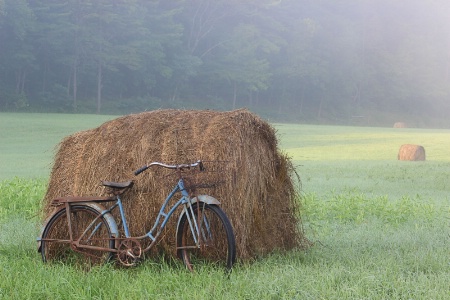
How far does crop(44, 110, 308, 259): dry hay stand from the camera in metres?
Result: 5.93

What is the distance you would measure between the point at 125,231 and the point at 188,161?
0.85 metres

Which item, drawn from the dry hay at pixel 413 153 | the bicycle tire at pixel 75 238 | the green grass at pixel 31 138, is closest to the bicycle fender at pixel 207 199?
the bicycle tire at pixel 75 238

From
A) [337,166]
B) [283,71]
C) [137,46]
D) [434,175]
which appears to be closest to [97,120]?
[137,46]

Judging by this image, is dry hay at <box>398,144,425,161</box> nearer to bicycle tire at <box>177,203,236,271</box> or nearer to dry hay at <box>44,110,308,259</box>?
dry hay at <box>44,110,308,259</box>

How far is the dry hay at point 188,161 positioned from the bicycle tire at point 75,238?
262 millimetres

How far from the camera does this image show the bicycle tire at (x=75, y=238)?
6.02 meters

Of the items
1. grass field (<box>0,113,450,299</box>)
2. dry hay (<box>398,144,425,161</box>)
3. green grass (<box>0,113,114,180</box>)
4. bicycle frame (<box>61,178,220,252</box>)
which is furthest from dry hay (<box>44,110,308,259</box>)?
dry hay (<box>398,144,425,161</box>)

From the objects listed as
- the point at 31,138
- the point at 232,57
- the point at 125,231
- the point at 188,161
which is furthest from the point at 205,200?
the point at 232,57

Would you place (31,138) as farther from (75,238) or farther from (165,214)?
(165,214)

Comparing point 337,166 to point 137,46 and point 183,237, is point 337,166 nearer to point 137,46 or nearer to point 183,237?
point 183,237

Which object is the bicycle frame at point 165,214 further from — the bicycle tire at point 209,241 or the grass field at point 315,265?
the grass field at point 315,265

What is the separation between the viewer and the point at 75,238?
20.4 ft

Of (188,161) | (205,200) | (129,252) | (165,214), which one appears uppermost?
(188,161)

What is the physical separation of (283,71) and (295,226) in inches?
2007
